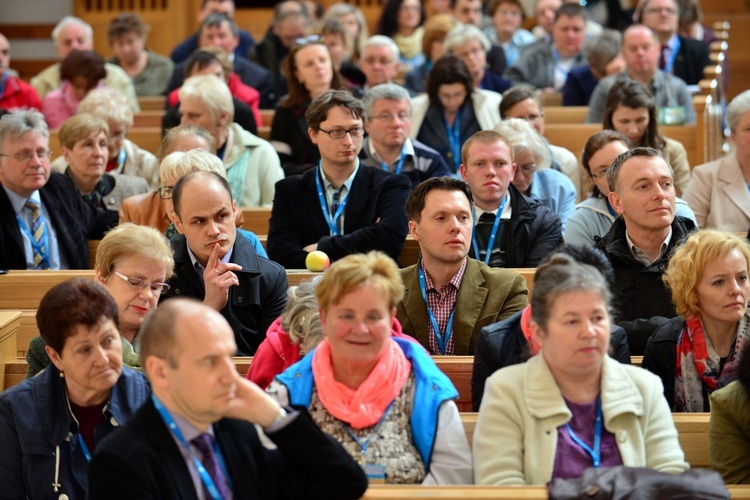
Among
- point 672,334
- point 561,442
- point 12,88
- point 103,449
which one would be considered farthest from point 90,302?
point 12,88

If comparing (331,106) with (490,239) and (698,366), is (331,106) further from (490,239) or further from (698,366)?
(698,366)

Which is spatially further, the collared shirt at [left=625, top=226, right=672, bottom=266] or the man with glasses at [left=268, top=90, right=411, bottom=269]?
the man with glasses at [left=268, top=90, right=411, bottom=269]

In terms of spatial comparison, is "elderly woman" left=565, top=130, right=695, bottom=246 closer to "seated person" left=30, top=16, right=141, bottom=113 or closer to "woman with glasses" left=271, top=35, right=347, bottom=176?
"woman with glasses" left=271, top=35, right=347, bottom=176

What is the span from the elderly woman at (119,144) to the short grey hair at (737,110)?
2.65 meters

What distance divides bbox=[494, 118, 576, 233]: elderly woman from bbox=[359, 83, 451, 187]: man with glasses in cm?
48

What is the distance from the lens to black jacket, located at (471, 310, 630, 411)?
9.67 ft

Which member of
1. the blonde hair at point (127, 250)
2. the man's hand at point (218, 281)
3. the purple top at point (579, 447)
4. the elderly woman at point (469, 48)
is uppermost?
the elderly woman at point (469, 48)

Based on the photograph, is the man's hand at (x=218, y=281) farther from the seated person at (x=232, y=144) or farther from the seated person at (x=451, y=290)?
the seated person at (x=232, y=144)

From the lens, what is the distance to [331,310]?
8.71ft

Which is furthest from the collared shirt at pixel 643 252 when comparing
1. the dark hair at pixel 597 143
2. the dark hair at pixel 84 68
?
the dark hair at pixel 84 68

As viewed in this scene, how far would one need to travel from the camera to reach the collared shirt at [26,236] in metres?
4.61

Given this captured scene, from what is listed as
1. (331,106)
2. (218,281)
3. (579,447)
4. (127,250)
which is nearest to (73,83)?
(331,106)

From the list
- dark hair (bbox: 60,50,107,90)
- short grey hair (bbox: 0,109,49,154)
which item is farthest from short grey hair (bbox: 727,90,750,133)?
dark hair (bbox: 60,50,107,90)

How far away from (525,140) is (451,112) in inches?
48.2
